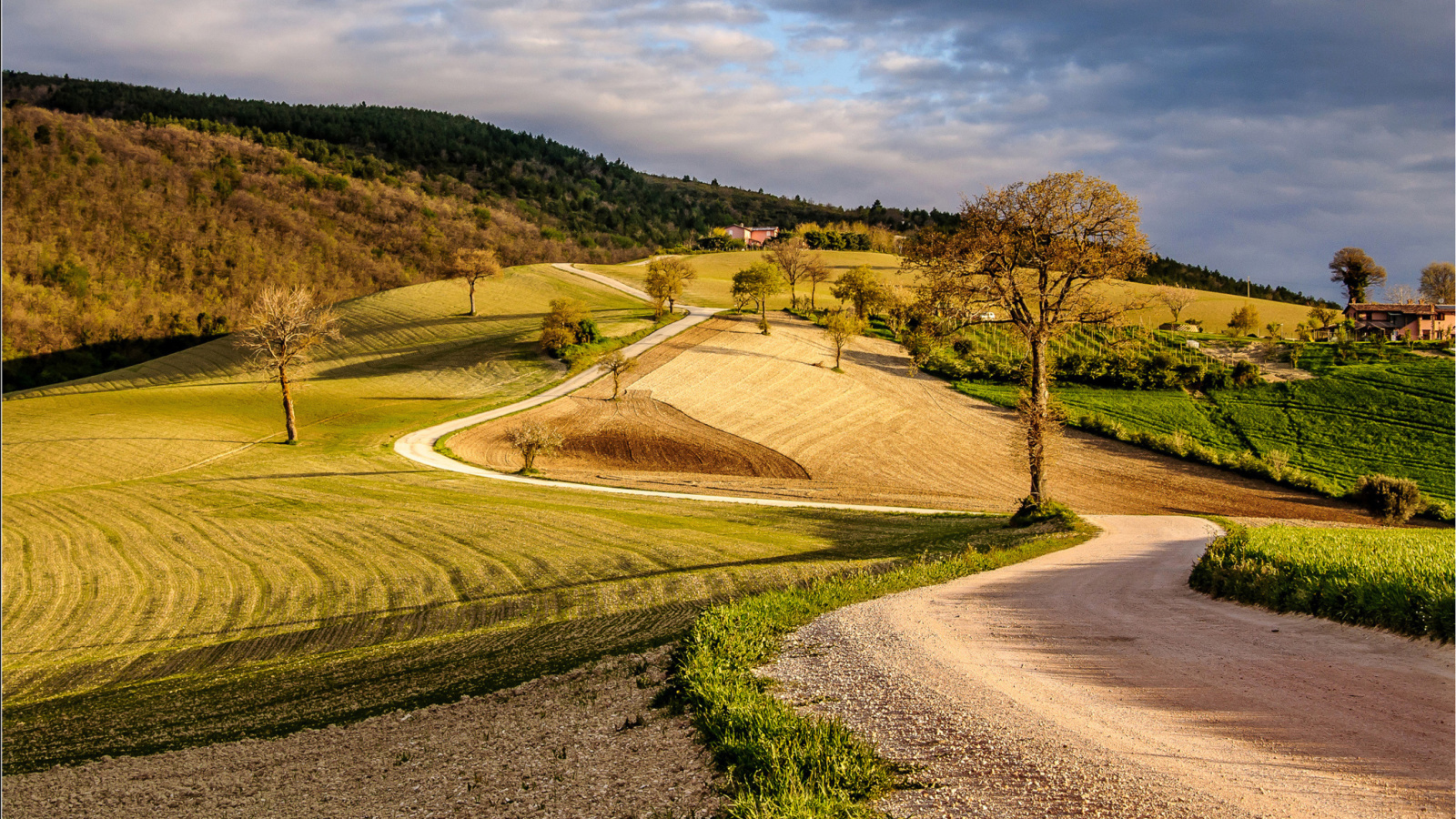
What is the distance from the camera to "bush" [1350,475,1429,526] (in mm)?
36531

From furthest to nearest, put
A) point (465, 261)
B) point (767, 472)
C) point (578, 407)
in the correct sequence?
point (465, 261)
point (578, 407)
point (767, 472)

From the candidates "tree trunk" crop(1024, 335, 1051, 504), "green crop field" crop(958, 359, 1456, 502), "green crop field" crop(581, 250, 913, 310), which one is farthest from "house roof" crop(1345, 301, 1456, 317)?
"tree trunk" crop(1024, 335, 1051, 504)

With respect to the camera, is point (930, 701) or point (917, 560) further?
point (917, 560)

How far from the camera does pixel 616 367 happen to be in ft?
188

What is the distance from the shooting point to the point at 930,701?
9461mm

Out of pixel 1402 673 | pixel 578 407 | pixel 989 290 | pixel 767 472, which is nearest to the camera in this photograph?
pixel 1402 673

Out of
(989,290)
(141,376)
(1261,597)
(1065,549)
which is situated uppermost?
(989,290)

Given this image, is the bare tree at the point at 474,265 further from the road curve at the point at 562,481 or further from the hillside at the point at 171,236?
the hillside at the point at 171,236

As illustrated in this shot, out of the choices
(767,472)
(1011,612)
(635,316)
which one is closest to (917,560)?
(1011,612)

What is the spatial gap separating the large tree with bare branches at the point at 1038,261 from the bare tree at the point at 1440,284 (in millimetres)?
97350

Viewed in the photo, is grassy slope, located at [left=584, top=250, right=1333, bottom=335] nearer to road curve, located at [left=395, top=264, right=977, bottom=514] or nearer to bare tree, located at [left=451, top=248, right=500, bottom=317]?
road curve, located at [left=395, top=264, right=977, bottom=514]

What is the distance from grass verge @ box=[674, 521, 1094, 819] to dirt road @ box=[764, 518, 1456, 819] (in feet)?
1.45

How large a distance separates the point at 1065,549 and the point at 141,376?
79675mm

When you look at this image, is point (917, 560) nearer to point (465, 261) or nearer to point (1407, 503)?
point (1407, 503)
